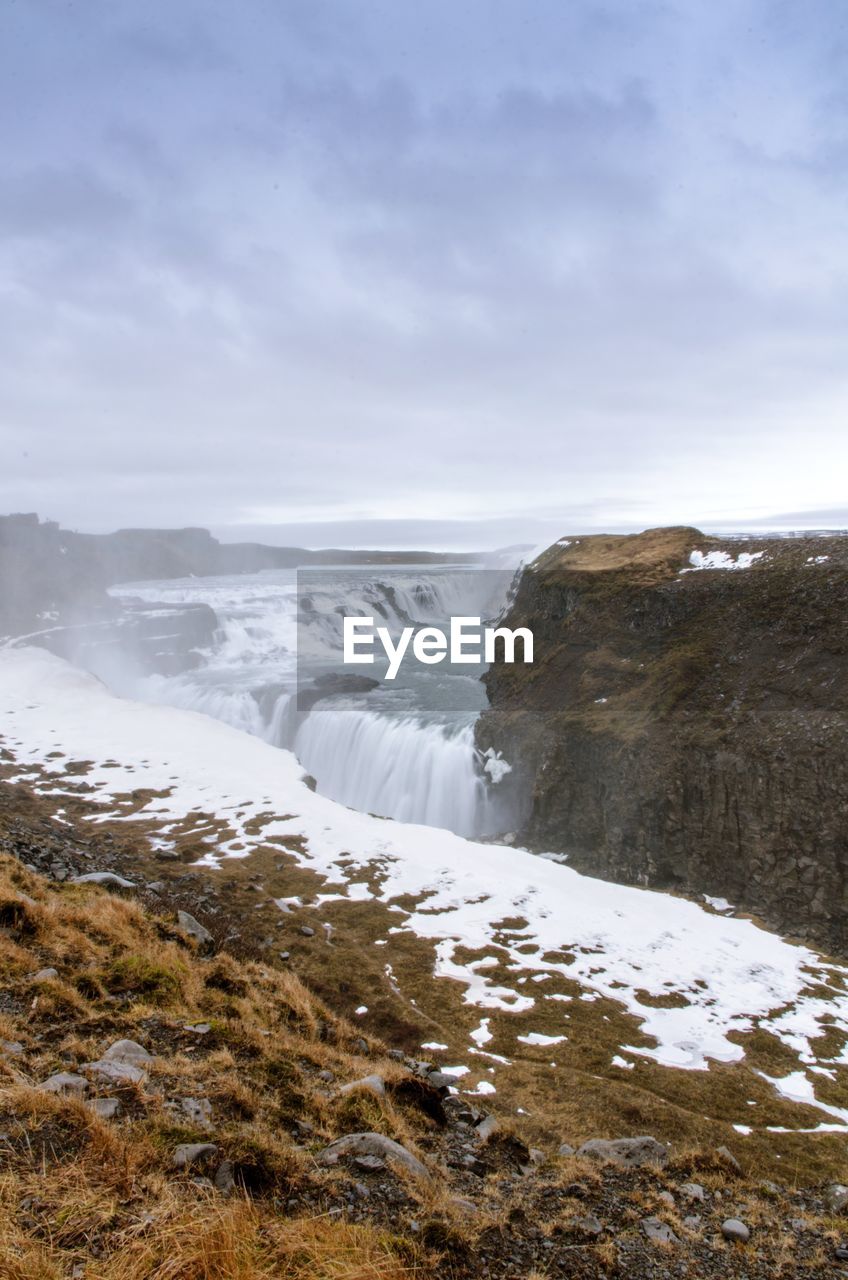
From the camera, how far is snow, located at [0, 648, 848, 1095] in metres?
12.7

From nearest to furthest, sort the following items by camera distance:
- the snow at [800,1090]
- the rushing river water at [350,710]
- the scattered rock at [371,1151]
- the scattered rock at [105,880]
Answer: the scattered rock at [371,1151], the snow at [800,1090], the scattered rock at [105,880], the rushing river water at [350,710]

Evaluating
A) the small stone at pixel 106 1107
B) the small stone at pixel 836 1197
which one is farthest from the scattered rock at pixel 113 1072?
the small stone at pixel 836 1197

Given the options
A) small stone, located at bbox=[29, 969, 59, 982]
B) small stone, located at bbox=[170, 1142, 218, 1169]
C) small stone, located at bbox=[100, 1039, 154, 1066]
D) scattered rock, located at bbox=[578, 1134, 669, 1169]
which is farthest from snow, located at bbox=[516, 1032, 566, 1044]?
small stone, located at bbox=[170, 1142, 218, 1169]

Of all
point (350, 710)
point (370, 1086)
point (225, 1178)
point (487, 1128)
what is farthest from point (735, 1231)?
point (350, 710)

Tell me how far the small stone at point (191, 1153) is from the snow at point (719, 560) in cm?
3108

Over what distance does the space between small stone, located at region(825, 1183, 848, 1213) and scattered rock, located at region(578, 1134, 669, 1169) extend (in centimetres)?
169

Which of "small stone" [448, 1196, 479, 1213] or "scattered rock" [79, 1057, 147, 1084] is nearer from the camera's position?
"small stone" [448, 1196, 479, 1213]

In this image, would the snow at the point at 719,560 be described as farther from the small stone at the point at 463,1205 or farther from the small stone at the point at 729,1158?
the small stone at the point at 463,1205

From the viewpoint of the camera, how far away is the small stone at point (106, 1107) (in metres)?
4.93

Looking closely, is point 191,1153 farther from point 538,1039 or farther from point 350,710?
point 350,710

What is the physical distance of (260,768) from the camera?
26.4 metres

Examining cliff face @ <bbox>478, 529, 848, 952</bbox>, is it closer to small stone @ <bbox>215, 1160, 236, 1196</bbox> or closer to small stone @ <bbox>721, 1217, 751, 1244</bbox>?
small stone @ <bbox>721, 1217, 751, 1244</bbox>

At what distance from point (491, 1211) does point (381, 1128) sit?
4.42ft

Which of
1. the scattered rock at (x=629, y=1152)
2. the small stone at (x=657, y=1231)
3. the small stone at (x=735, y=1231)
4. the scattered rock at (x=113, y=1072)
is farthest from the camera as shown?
the scattered rock at (x=629, y=1152)
